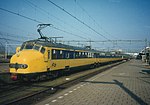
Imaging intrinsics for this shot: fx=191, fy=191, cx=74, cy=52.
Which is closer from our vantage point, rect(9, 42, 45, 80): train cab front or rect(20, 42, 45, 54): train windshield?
rect(9, 42, 45, 80): train cab front

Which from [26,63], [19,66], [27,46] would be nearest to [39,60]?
[26,63]

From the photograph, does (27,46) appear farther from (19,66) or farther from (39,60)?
(19,66)

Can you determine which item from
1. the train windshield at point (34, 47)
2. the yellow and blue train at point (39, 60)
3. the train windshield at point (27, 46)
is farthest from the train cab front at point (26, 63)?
the train windshield at point (27, 46)

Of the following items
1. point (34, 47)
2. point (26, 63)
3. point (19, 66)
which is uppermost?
point (34, 47)

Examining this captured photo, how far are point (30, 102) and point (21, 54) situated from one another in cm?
517

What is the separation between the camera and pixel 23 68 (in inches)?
483

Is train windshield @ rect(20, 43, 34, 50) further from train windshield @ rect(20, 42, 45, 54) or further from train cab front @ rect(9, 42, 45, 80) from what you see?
train cab front @ rect(9, 42, 45, 80)

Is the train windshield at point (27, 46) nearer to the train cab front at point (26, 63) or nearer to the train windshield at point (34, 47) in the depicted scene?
the train windshield at point (34, 47)

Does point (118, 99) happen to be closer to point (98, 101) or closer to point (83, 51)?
point (98, 101)

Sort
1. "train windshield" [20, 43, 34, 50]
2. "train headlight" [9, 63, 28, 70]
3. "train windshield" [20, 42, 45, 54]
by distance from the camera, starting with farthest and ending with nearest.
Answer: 1. "train windshield" [20, 43, 34, 50]
2. "train windshield" [20, 42, 45, 54]
3. "train headlight" [9, 63, 28, 70]

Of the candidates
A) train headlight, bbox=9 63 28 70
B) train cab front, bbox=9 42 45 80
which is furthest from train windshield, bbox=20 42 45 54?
train headlight, bbox=9 63 28 70

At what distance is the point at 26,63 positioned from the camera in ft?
40.3

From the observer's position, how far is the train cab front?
12289 mm

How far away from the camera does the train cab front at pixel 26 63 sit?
12.3 m
